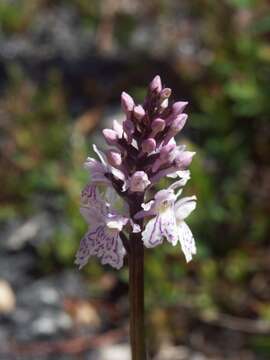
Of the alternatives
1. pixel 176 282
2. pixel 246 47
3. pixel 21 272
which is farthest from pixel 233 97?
pixel 21 272

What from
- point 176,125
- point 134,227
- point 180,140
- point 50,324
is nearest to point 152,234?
point 134,227

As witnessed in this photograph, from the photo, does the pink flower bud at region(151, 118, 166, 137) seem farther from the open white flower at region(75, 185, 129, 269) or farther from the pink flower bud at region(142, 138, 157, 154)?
the open white flower at region(75, 185, 129, 269)

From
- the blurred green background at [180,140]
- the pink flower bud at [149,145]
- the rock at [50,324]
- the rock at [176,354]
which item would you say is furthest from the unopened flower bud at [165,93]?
the rock at [50,324]

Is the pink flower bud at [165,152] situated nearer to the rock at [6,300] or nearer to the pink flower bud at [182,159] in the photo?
the pink flower bud at [182,159]

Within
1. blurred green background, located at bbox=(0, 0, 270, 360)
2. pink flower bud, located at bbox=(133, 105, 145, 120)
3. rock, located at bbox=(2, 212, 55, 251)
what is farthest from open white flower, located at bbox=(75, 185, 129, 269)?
rock, located at bbox=(2, 212, 55, 251)

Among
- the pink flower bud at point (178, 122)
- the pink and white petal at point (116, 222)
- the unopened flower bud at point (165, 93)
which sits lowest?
the pink and white petal at point (116, 222)

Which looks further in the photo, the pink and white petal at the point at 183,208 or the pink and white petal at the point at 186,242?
the pink and white petal at the point at 183,208
